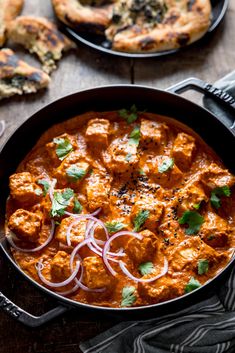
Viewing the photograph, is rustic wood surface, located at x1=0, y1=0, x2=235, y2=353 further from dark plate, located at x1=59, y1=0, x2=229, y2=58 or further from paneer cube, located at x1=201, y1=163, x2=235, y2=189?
paneer cube, located at x1=201, y1=163, x2=235, y2=189

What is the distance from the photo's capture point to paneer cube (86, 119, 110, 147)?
5.05 metres

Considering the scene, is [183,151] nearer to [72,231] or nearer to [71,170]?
[71,170]

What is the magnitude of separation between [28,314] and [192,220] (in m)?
1.49

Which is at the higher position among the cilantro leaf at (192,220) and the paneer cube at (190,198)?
the paneer cube at (190,198)

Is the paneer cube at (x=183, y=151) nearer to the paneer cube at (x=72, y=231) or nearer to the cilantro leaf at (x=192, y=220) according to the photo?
the cilantro leaf at (x=192, y=220)

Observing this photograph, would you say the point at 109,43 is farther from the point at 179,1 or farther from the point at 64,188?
the point at 64,188

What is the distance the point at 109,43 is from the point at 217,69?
1142mm

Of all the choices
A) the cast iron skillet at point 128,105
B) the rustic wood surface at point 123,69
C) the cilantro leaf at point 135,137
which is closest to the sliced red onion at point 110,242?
the cast iron skillet at point 128,105

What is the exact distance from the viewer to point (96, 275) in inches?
172

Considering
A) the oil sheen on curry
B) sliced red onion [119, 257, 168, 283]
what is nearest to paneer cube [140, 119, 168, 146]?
the oil sheen on curry

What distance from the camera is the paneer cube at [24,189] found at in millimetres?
4785

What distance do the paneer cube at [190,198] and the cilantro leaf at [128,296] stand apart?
2.55ft

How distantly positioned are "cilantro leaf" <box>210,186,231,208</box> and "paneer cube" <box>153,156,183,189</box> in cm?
31

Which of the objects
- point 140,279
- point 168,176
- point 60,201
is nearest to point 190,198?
point 168,176
